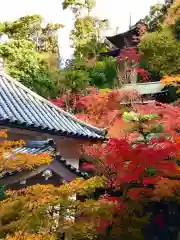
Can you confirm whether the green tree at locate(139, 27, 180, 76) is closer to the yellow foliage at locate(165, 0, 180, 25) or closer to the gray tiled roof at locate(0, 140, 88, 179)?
the yellow foliage at locate(165, 0, 180, 25)

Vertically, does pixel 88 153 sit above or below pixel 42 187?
below

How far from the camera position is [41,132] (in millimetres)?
8523

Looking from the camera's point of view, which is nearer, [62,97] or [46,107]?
[46,107]

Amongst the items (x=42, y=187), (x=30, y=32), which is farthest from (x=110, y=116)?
(x=30, y=32)

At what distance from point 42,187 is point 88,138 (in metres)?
5.00

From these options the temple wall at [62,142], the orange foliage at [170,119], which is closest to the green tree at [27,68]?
the orange foliage at [170,119]

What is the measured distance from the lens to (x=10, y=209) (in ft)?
15.1

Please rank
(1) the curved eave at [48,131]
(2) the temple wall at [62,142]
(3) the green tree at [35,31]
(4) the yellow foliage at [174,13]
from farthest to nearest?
1. (3) the green tree at [35,31]
2. (4) the yellow foliage at [174,13]
3. (2) the temple wall at [62,142]
4. (1) the curved eave at [48,131]

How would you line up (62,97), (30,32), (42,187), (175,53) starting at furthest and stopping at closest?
(30,32) → (62,97) → (175,53) → (42,187)

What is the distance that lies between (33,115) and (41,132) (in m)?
0.72

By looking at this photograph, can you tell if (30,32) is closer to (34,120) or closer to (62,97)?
(62,97)

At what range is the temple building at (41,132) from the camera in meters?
6.84

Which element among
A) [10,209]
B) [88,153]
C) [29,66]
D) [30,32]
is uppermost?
[30,32]

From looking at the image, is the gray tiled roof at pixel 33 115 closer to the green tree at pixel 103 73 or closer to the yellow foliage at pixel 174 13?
the yellow foliage at pixel 174 13
